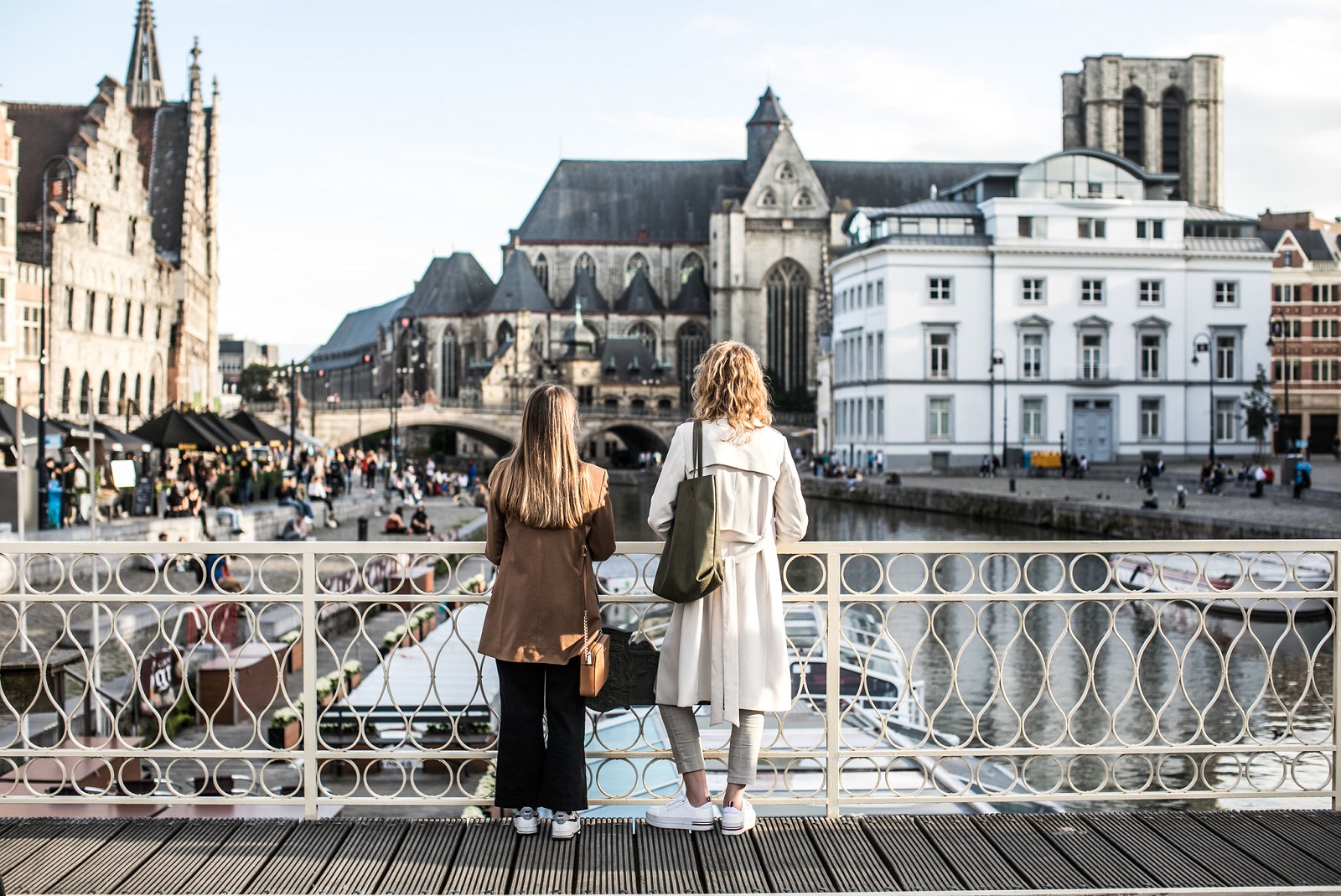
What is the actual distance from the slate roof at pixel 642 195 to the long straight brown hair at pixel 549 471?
98.9 meters

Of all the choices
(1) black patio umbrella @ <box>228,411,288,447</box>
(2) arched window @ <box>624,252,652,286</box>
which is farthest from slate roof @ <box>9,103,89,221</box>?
(2) arched window @ <box>624,252,652,286</box>

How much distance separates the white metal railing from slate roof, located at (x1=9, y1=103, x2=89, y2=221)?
18549 millimetres

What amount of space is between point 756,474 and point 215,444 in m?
22.9

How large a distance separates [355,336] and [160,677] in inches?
5073

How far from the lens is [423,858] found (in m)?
5.03

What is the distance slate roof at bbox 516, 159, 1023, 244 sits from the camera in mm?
103000

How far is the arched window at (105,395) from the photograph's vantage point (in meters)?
42.5

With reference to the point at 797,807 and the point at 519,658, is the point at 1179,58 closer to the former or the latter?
the point at 797,807

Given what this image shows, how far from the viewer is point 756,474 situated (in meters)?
5.12

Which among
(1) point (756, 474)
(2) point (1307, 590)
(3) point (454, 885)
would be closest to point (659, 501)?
(1) point (756, 474)

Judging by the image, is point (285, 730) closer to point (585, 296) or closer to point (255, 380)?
point (585, 296)

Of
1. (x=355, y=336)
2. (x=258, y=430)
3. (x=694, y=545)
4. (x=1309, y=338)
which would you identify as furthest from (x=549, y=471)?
(x=355, y=336)

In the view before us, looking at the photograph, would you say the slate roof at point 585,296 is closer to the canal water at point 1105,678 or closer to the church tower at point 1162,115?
the church tower at point 1162,115

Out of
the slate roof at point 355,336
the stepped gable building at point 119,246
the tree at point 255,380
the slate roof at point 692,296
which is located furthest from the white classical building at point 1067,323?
the tree at point 255,380
